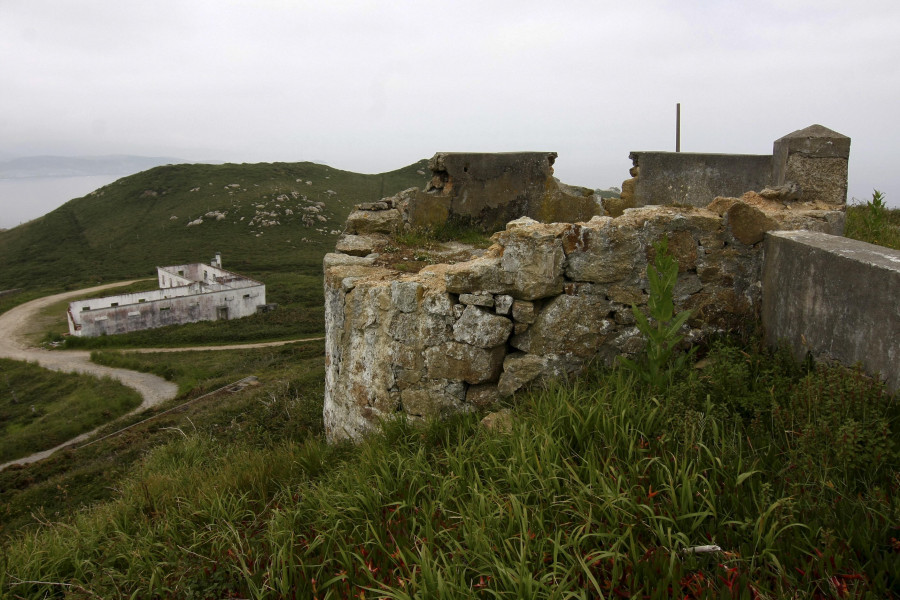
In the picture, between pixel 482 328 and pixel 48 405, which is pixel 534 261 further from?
pixel 48 405

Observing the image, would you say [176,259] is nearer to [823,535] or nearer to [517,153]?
[517,153]

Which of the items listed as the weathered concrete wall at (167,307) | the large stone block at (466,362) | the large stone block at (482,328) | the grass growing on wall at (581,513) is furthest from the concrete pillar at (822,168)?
the weathered concrete wall at (167,307)

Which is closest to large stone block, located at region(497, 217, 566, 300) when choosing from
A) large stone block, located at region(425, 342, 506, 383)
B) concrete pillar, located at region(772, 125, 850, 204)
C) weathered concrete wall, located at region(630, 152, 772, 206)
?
large stone block, located at region(425, 342, 506, 383)

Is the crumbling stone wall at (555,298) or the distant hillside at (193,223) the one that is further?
the distant hillside at (193,223)

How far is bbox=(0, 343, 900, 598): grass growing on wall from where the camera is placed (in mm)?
1983

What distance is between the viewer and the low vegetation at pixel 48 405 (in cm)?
1694

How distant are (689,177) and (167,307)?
32.9m

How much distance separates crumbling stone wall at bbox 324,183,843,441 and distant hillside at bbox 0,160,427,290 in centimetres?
4185

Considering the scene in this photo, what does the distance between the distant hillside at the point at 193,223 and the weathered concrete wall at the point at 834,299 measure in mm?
43158

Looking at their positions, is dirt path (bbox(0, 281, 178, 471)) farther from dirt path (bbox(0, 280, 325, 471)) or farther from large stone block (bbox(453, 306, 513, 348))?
large stone block (bbox(453, 306, 513, 348))

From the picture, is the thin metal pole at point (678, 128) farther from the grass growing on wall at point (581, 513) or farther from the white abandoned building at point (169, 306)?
the white abandoned building at point (169, 306)

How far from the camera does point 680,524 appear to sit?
86.3 inches

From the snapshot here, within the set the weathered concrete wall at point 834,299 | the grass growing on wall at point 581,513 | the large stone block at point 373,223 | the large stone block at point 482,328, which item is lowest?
the grass growing on wall at point 581,513

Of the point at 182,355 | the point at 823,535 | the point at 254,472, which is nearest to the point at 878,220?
the point at 823,535
